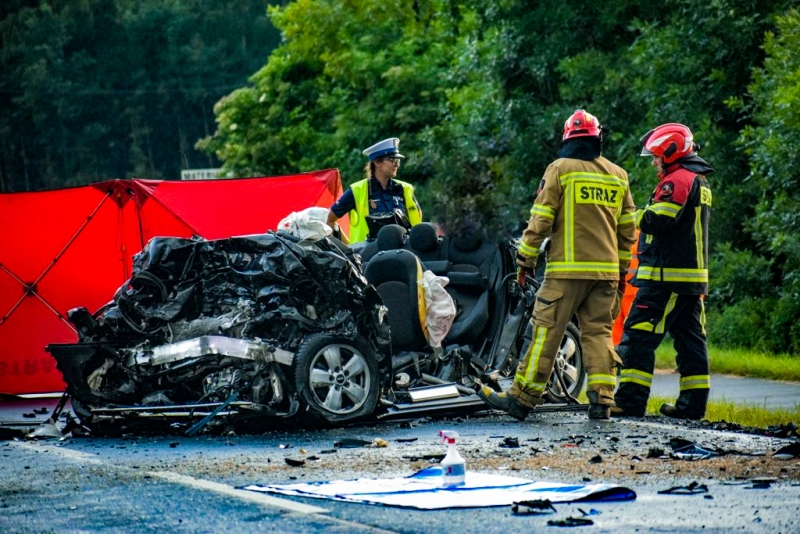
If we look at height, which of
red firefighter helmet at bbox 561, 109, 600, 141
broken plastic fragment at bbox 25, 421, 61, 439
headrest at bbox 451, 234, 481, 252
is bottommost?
broken plastic fragment at bbox 25, 421, 61, 439

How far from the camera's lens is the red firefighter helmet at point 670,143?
10828mm

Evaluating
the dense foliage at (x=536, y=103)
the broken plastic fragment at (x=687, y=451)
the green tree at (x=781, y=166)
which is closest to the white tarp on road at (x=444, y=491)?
the broken plastic fragment at (x=687, y=451)

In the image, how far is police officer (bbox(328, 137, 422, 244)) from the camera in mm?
12742

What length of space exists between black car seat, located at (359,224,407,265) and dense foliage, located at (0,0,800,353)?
527 millimetres

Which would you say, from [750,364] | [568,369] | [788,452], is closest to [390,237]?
[568,369]

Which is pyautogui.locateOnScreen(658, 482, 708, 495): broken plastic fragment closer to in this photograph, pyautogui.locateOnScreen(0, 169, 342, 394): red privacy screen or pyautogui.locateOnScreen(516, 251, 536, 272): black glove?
pyautogui.locateOnScreen(516, 251, 536, 272): black glove

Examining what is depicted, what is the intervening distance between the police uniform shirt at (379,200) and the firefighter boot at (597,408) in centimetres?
310

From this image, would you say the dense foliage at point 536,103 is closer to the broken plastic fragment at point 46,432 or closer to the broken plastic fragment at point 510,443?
the broken plastic fragment at point 510,443

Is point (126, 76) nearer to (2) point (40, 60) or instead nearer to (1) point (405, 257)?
(2) point (40, 60)

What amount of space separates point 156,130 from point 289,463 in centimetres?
8123

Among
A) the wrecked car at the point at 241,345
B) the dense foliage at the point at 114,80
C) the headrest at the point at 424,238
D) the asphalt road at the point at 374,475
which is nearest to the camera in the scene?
the asphalt road at the point at 374,475

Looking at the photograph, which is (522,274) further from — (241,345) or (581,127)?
(241,345)

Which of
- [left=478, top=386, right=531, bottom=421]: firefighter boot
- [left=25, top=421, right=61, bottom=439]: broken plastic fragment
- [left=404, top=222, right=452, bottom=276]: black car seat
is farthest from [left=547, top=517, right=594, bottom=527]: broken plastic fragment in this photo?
[left=404, top=222, right=452, bottom=276]: black car seat

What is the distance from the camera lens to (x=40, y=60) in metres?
81.4
